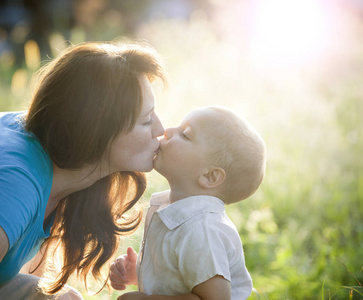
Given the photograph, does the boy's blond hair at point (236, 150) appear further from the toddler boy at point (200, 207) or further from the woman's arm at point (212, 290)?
the woman's arm at point (212, 290)

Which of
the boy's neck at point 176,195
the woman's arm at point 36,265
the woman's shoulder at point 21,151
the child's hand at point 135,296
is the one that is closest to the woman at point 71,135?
the woman's shoulder at point 21,151

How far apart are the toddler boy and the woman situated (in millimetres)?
168

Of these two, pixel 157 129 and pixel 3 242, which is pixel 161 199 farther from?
pixel 3 242

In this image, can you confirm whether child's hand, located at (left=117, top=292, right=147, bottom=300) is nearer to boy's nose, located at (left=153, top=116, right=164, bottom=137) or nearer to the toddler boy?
the toddler boy

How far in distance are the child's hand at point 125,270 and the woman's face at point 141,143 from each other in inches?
16.8

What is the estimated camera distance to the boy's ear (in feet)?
6.68

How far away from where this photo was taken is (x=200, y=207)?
200 centimetres

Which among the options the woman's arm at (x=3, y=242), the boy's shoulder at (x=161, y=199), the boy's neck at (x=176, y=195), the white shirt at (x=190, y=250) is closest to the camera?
the woman's arm at (x=3, y=242)

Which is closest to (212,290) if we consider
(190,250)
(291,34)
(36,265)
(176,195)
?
(190,250)

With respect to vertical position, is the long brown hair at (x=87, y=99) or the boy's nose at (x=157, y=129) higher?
the long brown hair at (x=87, y=99)

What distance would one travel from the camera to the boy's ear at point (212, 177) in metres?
2.04

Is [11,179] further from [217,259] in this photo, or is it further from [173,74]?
[173,74]

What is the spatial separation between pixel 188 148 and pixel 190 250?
1.40ft

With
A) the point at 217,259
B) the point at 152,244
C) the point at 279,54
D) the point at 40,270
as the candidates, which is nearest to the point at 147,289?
the point at 152,244
